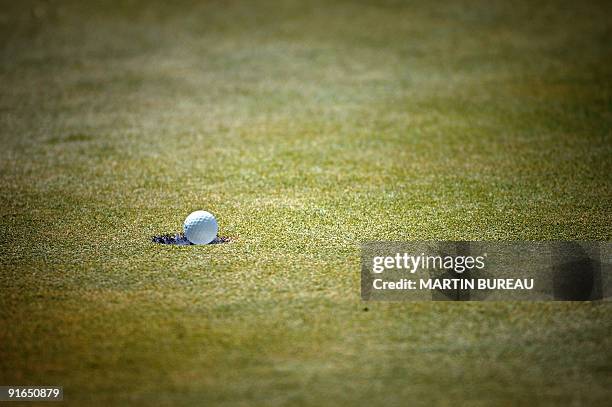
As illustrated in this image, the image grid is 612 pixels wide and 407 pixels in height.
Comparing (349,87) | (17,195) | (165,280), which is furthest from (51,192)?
(349,87)

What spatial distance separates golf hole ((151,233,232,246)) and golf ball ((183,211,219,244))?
62 mm

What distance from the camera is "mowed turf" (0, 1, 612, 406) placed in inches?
130

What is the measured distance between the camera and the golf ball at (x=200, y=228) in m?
4.69

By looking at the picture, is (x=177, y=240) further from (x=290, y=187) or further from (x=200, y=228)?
(x=290, y=187)

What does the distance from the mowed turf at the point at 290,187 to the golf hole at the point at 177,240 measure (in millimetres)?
96

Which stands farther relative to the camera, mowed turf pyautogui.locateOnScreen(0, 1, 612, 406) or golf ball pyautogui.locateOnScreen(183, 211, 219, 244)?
golf ball pyautogui.locateOnScreen(183, 211, 219, 244)

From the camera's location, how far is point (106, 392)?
10.2 feet

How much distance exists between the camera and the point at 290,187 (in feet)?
19.7

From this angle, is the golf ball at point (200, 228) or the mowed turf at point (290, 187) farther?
the golf ball at point (200, 228)

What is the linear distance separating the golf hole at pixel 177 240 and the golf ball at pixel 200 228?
62 mm

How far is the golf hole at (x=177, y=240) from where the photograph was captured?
15.7 ft

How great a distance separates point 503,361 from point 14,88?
7.67 metres

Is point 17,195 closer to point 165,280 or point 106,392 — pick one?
point 165,280

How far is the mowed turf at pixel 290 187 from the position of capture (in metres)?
3.30
